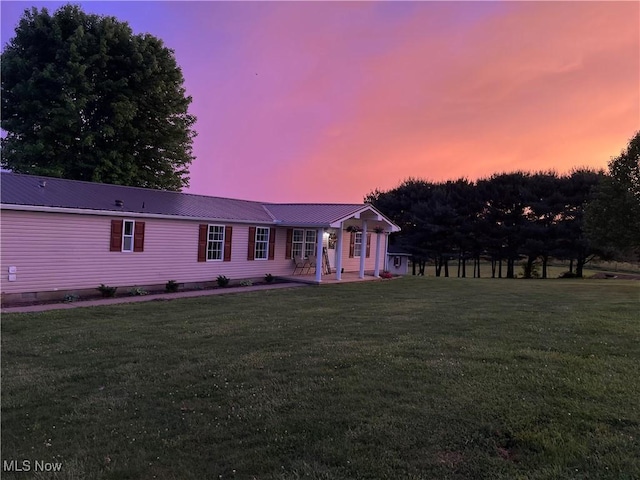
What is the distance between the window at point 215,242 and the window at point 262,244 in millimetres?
1872

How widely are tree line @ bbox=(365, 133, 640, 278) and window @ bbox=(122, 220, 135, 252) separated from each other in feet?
79.7

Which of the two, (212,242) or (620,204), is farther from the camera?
(620,204)

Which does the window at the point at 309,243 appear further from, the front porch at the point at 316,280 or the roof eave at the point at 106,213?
the roof eave at the point at 106,213

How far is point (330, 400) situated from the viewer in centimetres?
418

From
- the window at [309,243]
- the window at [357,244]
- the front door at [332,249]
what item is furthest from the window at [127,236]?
the window at [357,244]

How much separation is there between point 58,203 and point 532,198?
29.9 meters

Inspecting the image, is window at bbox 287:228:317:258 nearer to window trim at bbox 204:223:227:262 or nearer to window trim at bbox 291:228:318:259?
window trim at bbox 291:228:318:259

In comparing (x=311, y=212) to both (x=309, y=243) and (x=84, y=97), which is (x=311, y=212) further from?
(x=84, y=97)

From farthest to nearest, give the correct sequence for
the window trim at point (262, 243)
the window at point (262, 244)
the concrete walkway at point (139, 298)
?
the window at point (262, 244), the window trim at point (262, 243), the concrete walkway at point (139, 298)

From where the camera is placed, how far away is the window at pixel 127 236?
13.8 metres

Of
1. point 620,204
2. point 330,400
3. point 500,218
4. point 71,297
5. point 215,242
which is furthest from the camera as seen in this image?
point 500,218

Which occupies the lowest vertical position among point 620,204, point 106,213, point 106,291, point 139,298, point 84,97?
point 139,298

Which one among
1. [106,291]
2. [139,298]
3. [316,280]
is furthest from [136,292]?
[316,280]

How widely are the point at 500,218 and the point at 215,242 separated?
24825mm
